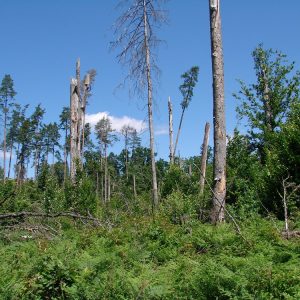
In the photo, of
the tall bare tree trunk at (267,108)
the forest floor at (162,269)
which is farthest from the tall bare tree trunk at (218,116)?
the tall bare tree trunk at (267,108)

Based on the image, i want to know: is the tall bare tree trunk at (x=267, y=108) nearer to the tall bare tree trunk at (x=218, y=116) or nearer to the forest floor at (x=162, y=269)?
the tall bare tree trunk at (x=218, y=116)

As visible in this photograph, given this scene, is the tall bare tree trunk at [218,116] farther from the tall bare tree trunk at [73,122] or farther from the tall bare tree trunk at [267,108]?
the tall bare tree trunk at [267,108]

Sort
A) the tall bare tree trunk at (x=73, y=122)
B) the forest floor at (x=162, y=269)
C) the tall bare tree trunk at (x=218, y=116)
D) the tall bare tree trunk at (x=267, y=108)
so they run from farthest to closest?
the tall bare tree trunk at (x=267, y=108) < the tall bare tree trunk at (x=73, y=122) < the tall bare tree trunk at (x=218, y=116) < the forest floor at (x=162, y=269)

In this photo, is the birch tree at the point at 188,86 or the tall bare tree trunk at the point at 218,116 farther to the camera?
the birch tree at the point at 188,86

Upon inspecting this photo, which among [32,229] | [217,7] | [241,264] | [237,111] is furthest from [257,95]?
[241,264]

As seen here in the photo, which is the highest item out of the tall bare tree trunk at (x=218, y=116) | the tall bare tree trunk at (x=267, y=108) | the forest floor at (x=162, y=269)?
the tall bare tree trunk at (x=267, y=108)

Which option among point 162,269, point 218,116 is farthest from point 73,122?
point 162,269

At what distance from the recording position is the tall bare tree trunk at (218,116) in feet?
26.6

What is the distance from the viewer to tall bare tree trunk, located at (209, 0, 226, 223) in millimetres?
8109

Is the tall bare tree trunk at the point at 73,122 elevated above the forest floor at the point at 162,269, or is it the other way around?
the tall bare tree trunk at the point at 73,122

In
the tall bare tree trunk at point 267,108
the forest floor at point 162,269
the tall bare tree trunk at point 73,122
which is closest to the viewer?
the forest floor at point 162,269

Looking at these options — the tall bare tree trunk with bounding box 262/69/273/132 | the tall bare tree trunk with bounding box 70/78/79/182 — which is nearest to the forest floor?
the tall bare tree trunk with bounding box 70/78/79/182

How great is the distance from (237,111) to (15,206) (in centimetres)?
1542

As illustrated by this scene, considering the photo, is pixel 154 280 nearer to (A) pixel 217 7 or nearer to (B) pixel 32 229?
(B) pixel 32 229
